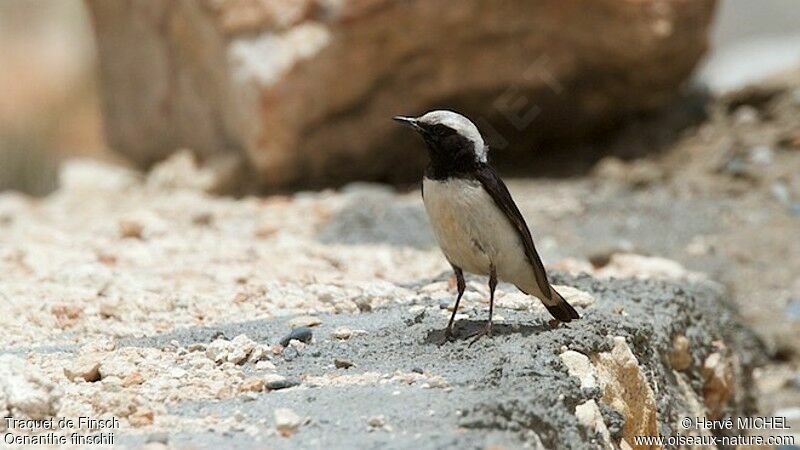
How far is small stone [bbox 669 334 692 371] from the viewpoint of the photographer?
4.68 meters

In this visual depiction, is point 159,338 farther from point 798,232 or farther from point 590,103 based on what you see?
point 590,103

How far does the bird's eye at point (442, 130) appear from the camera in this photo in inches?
158

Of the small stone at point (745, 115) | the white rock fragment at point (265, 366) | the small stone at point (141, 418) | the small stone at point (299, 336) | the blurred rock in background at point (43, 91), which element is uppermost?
the blurred rock in background at point (43, 91)

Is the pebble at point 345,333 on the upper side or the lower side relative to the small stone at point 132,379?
upper

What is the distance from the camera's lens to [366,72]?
8.22 m

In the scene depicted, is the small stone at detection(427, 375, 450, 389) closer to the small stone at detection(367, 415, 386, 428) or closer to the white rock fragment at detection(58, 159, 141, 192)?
the small stone at detection(367, 415, 386, 428)

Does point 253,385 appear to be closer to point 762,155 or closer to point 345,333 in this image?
point 345,333

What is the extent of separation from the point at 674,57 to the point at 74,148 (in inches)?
312

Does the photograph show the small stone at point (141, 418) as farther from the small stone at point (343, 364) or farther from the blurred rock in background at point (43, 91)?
the blurred rock in background at point (43, 91)

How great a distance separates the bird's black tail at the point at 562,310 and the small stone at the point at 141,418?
1.47 m

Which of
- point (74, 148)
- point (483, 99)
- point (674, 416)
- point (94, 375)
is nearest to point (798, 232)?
point (483, 99)

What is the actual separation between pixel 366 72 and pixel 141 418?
5.24 metres

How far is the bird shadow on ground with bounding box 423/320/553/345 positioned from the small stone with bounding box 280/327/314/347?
0.38 meters

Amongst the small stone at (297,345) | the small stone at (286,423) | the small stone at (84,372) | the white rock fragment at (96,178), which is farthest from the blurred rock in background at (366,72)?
the small stone at (286,423)
